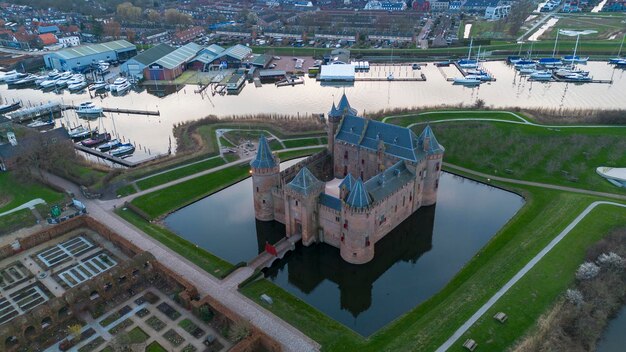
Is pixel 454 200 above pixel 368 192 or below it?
below

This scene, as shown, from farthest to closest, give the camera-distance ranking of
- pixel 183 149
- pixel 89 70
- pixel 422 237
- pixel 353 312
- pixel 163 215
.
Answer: pixel 89 70
pixel 183 149
pixel 163 215
pixel 422 237
pixel 353 312

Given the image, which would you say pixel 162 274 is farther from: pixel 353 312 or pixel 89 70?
pixel 89 70

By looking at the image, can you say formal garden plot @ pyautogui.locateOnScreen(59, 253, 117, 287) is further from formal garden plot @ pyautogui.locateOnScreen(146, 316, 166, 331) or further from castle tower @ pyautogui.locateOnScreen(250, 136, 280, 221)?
castle tower @ pyautogui.locateOnScreen(250, 136, 280, 221)

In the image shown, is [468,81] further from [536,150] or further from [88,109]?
[88,109]

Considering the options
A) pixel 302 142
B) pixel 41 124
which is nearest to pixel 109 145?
pixel 41 124

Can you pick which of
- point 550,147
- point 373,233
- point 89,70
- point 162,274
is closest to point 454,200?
Answer: point 373,233
